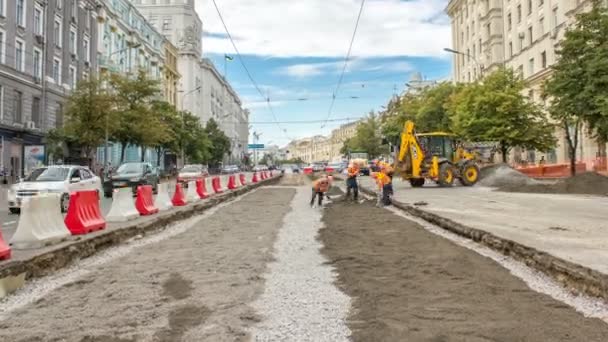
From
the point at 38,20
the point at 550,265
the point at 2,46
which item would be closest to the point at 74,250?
the point at 550,265

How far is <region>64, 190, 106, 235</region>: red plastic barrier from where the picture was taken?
10.6 m

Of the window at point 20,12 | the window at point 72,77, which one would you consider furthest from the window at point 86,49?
the window at point 20,12

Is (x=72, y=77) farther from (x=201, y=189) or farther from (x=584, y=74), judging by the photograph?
(x=584, y=74)

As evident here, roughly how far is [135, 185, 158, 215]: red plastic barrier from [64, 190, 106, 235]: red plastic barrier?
3329 mm

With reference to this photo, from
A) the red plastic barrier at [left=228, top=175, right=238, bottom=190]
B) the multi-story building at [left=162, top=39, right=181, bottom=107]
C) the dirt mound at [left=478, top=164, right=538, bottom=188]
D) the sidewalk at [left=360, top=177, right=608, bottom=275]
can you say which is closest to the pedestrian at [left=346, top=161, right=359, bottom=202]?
the sidewalk at [left=360, top=177, right=608, bottom=275]

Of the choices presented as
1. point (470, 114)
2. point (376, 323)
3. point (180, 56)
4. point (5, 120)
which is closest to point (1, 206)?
point (5, 120)

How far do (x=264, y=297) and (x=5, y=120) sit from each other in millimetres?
33519

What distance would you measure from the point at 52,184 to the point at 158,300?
1254 cm

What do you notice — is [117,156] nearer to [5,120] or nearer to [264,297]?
[5,120]

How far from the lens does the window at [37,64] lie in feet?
126

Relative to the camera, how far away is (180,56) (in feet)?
311

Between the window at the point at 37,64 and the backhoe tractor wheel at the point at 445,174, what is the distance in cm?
2756

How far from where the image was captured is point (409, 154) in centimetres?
2775

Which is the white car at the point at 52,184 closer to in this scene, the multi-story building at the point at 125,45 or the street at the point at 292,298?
the street at the point at 292,298
